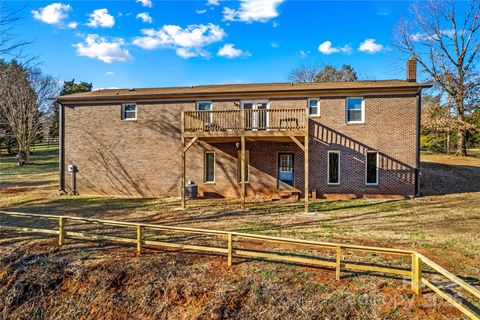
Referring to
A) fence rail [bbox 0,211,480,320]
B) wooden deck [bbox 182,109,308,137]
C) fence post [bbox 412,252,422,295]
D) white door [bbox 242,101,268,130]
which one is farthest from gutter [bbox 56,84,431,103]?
fence post [bbox 412,252,422,295]

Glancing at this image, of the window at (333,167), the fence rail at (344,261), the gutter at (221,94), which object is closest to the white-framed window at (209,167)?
the gutter at (221,94)

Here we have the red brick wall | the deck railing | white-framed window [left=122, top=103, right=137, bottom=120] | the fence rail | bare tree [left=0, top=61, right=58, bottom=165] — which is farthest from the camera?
bare tree [left=0, top=61, right=58, bottom=165]

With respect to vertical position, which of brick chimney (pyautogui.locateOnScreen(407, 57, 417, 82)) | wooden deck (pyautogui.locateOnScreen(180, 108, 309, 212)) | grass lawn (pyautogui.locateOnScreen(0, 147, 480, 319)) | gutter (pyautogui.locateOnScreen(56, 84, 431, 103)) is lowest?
grass lawn (pyautogui.locateOnScreen(0, 147, 480, 319))

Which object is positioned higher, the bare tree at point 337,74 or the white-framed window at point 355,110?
the bare tree at point 337,74

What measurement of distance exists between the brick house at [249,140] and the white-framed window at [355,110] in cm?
5

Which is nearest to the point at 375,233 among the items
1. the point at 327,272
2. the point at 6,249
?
the point at 327,272

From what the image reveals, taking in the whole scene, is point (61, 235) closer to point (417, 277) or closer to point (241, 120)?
point (241, 120)

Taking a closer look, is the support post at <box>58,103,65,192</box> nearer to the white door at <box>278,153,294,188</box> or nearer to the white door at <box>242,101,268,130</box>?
the white door at <box>242,101,268,130</box>

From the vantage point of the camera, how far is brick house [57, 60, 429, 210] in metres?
13.7

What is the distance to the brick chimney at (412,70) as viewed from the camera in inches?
581

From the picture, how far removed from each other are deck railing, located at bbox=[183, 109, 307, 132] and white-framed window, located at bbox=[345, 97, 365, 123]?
2.89 m

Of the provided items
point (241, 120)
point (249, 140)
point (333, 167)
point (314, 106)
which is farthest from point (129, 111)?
point (333, 167)

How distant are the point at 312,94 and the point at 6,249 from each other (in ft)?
44.7

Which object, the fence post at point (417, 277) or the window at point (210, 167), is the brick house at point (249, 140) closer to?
the window at point (210, 167)
